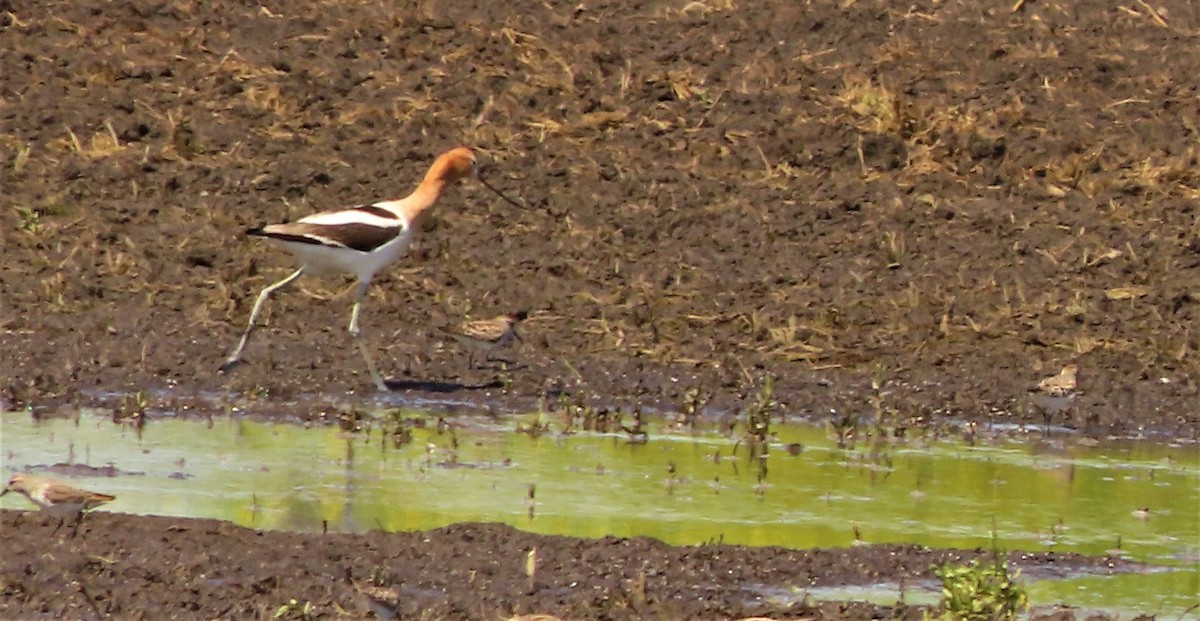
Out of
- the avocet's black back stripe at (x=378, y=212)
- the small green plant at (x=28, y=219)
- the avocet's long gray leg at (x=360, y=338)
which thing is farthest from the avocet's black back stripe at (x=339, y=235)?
the small green plant at (x=28, y=219)

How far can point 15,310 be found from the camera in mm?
12602

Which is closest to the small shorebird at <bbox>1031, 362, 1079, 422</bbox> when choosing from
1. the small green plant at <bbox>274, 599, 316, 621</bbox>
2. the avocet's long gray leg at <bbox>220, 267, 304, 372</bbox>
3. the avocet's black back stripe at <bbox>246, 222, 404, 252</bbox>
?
the avocet's black back stripe at <bbox>246, 222, 404, 252</bbox>

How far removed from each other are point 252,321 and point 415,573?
4309mm

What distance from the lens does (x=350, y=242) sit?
1228 centimetres

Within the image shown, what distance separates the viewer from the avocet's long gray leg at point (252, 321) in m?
11.8

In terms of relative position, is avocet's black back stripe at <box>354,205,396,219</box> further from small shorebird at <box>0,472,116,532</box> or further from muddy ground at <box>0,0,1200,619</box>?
small shorebird at <box>0,472,116,532</box>

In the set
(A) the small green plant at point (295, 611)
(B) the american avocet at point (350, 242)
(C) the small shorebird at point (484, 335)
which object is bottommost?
(A) the small green plant at point (295, 611)

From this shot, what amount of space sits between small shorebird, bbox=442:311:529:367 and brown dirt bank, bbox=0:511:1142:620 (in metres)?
3.68

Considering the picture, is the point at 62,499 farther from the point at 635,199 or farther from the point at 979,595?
the point at 635,199

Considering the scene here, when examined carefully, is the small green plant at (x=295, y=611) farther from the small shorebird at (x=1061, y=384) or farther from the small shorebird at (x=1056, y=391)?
the small shorebird at (x=1061, y=384)

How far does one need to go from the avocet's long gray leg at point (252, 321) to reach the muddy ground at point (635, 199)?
0.34 feet

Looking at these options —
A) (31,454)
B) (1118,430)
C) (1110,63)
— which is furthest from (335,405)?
(1110,63)

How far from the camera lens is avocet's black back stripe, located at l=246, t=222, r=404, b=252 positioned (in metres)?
12.1

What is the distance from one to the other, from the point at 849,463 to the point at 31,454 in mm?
3560
